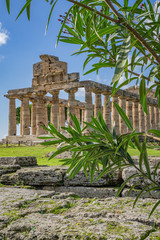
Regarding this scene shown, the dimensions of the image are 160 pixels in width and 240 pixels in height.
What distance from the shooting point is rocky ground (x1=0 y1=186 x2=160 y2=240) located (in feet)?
7.49

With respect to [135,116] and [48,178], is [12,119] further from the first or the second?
[48,178]

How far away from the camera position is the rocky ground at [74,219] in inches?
89.9

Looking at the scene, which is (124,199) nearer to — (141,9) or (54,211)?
(54,211)

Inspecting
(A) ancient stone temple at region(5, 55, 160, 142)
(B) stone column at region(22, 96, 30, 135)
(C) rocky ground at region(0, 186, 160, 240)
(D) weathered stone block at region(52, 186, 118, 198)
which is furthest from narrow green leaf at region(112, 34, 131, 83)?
(B) stone column at region(22, 96, 30, 135)

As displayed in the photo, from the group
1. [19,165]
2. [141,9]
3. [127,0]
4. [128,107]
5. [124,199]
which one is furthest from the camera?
[128,107]

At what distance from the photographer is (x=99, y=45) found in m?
2.28

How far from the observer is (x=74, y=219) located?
2.69 m

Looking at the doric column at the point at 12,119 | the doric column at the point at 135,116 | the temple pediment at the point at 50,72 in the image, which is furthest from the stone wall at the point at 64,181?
the doric column at the point at 135,116

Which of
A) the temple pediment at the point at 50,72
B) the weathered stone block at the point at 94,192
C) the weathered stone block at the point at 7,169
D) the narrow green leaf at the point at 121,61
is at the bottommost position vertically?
the weathered stone block at the point at 94,192

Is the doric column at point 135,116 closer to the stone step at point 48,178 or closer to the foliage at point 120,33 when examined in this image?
the stone step at point 48,178

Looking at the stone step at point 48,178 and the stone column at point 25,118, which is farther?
the stone column at point 25,118

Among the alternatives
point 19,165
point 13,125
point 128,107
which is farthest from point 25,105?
point 19,165

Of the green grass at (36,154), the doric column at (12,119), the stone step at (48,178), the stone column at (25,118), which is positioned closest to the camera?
the stone step at (48,178)

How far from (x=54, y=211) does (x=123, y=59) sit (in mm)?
2367
